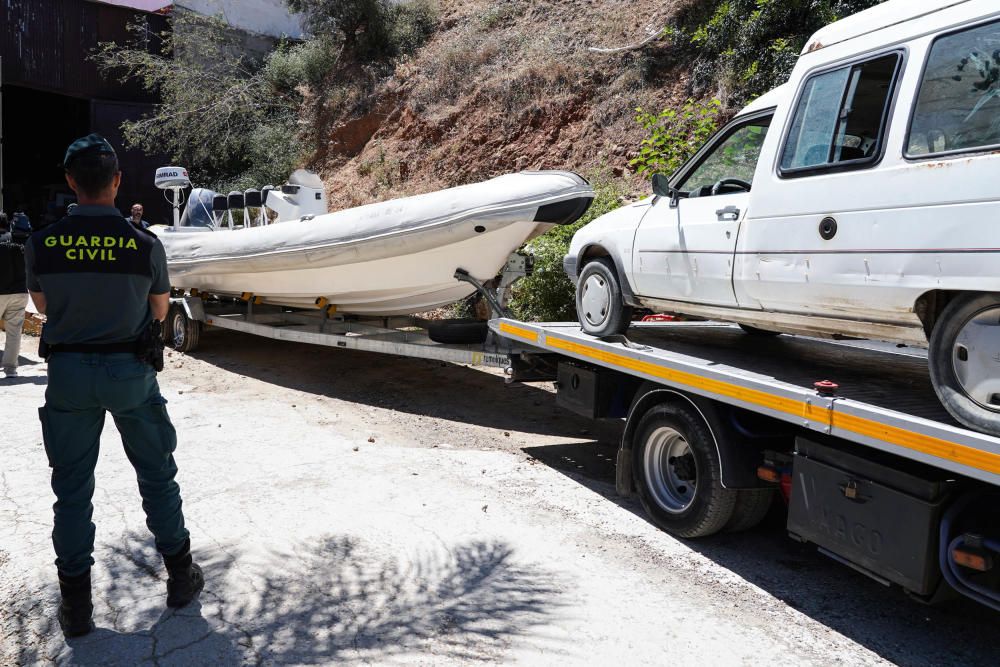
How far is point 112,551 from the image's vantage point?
414cm

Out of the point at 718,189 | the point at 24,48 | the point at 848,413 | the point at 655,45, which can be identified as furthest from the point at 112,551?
the point at 24,48

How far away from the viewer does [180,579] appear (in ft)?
11.6

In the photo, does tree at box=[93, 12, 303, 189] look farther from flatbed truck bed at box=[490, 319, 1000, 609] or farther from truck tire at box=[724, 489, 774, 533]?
truck tire at box=[724, 489, 774, 533]

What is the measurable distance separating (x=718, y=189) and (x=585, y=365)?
1.54 m

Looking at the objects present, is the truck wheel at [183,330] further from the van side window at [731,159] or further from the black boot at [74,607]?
the black boot at [74,607]

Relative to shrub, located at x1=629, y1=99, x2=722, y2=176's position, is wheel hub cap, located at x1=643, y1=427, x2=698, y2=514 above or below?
below

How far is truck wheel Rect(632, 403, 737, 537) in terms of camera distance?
13.9 feet

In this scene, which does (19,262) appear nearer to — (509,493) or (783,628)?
(509,493)

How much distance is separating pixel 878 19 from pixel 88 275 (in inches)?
146

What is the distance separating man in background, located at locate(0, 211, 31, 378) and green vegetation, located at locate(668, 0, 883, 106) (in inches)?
376

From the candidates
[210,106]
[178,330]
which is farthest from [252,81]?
[178,330]

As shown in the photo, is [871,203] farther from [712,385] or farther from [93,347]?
[93,347]

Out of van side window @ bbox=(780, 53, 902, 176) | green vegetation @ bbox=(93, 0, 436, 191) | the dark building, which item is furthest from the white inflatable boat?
the dark building

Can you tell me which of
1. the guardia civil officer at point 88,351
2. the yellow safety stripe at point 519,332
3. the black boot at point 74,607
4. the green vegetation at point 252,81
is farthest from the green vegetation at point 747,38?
the black boot at point 74,607
